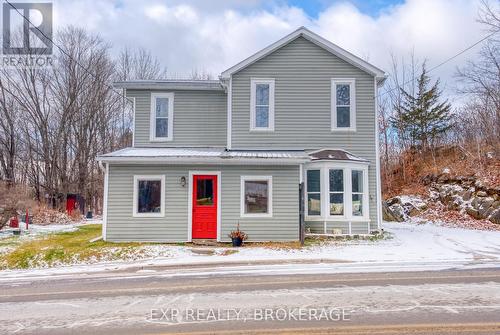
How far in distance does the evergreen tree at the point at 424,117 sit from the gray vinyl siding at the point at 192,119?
18582mm

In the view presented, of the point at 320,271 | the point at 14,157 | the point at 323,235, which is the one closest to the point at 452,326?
the point at 320,271

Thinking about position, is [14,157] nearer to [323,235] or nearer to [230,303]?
[323,235]

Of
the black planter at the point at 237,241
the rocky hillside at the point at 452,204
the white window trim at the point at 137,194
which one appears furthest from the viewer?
the rocky hillside at the point at 452,204

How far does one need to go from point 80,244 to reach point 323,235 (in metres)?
8.83

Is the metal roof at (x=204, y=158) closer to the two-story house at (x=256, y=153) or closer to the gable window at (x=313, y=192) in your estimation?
the two-story house at (x=256, y=153)

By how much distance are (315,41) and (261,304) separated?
12846 mm

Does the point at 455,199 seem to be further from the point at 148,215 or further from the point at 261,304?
the point at 261,304

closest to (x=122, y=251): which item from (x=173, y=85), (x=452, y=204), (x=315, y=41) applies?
(x=173, y=85)

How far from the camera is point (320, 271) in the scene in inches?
381

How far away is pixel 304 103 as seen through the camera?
54.3ft

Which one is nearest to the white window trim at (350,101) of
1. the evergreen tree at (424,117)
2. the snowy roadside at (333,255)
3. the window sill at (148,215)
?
the snowy roadside at (333,255)

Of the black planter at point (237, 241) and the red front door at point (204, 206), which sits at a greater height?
the red front door at point (204, 206)

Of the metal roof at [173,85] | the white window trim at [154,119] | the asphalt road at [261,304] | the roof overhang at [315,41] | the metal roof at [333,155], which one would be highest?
the roof overhang at [315,41]

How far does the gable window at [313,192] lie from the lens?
50.8 feet
